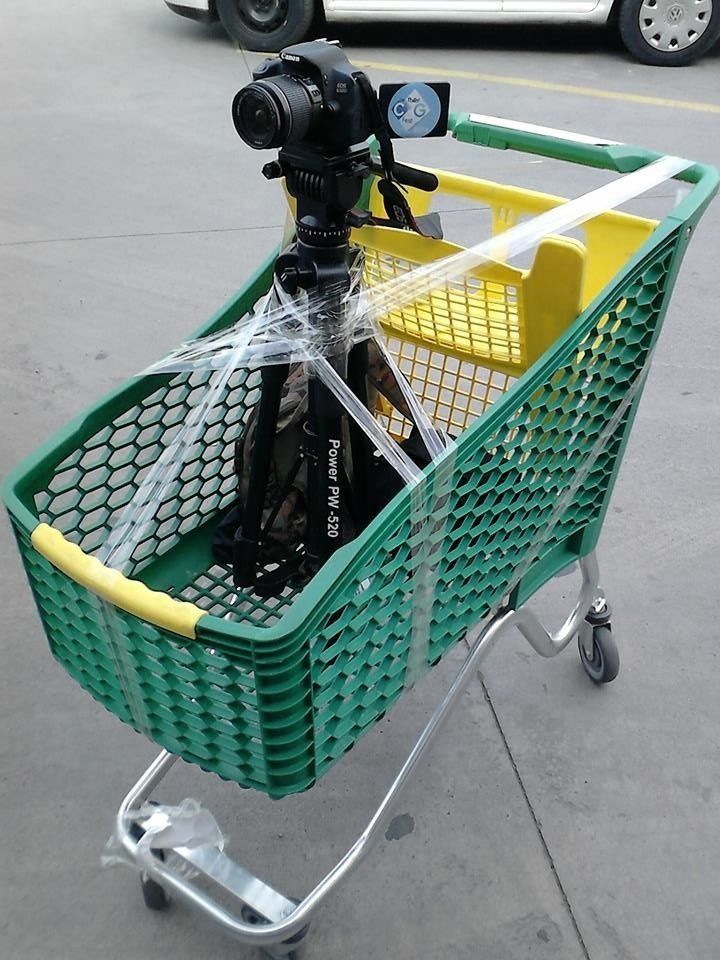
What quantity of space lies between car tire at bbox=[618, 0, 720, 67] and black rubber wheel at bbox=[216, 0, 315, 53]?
1.73 metres

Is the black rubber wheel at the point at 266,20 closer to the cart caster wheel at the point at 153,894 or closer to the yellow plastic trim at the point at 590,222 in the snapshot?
the yellow plastic trim at the point at 590,222

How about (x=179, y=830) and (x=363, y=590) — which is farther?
(x=179, y=830)

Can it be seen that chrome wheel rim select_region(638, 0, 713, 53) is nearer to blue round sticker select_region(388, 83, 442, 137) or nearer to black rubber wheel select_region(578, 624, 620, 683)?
black rubber wheel select_region(578, 624, 620, 683)

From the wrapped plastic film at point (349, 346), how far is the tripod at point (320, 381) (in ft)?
0.05

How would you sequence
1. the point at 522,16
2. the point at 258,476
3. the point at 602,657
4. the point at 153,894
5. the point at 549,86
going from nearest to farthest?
1. the point at 258,476
2. the point at 153,894
3. the point at 602,657
4. the point at 549,86
5. the point at 522,16

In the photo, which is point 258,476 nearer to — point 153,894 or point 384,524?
point 384,524

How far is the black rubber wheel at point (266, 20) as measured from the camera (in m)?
4.97

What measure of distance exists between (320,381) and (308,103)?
336mm

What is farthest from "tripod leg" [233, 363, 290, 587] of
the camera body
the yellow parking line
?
the yellow parking line

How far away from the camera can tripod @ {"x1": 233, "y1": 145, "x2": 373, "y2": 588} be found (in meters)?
1.04

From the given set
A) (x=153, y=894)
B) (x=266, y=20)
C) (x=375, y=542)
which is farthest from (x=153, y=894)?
(x=266, y=20)

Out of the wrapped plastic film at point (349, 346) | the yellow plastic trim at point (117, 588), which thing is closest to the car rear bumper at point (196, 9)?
the wrapped plastic film at point (349, 346)

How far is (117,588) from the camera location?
0.96 metres

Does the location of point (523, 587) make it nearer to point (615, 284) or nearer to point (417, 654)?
point (417, 654)
